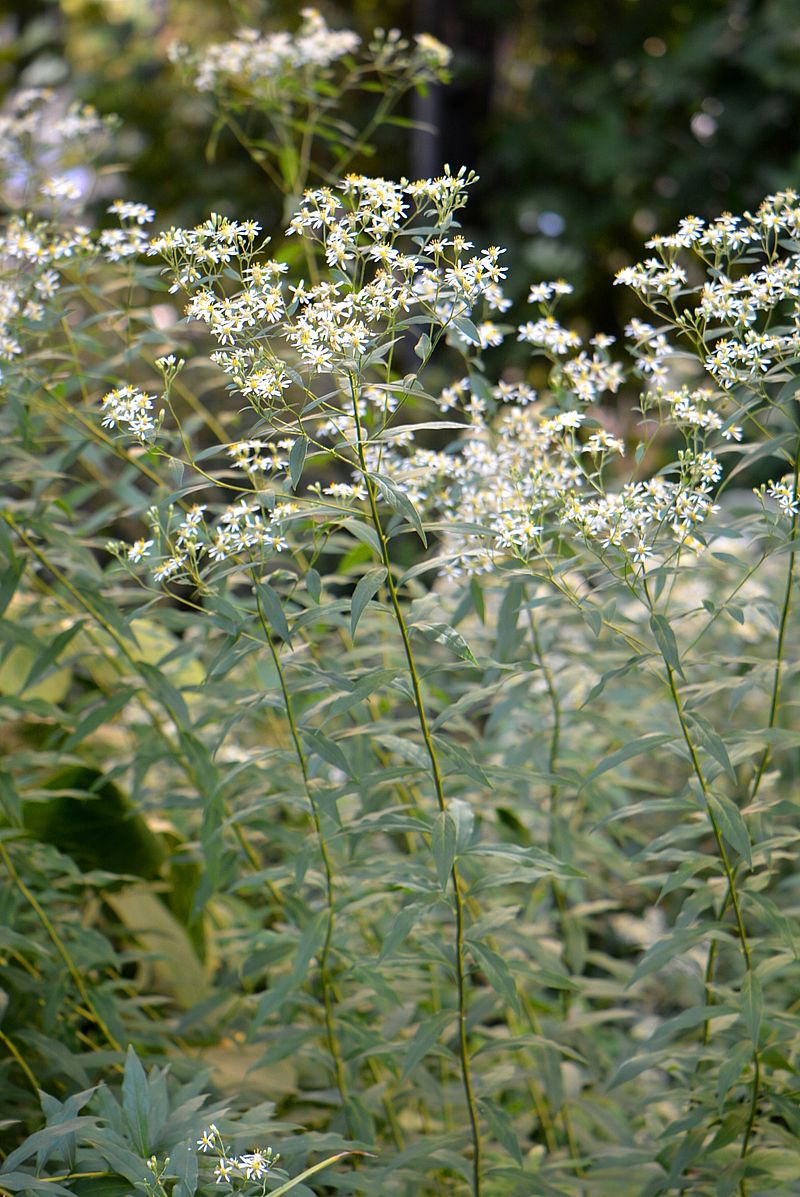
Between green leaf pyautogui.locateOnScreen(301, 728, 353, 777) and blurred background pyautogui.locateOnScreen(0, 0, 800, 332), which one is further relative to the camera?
blurred background pyautogui.locateOnScreen(0, 0, 800, 332)

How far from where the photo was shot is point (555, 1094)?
142 cm

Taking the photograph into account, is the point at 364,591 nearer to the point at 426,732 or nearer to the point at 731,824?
the point at 426,732

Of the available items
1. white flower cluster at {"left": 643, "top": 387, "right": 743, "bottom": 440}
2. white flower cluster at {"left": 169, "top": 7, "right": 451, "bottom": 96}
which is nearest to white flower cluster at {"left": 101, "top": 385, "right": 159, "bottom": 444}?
white flower cluster at {"left": 643, "top": 387, "right": 743, "bottom": 440}

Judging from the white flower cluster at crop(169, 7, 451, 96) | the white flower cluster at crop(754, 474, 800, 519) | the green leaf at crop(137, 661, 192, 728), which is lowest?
the green leaf at crop(137, 661, 192, 728)

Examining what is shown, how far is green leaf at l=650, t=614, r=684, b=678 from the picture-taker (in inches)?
40.8

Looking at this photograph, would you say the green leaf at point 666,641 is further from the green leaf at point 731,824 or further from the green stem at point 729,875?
the green leaf at point 731,824

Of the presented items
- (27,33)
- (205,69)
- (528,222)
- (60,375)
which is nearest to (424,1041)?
(60,375)

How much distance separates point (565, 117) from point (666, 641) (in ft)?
13.5

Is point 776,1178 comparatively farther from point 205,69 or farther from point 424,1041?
point 205,69

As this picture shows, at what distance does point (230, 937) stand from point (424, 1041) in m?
0.35

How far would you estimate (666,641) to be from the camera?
3.43 feet

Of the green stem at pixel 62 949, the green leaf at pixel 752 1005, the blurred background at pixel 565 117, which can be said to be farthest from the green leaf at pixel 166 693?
the blurred background at pixel 565 117

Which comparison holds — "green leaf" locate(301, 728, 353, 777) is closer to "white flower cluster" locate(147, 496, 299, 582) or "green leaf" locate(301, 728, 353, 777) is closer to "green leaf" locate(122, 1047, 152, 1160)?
"white flower cluster" locate(147, 496, 299, 582)

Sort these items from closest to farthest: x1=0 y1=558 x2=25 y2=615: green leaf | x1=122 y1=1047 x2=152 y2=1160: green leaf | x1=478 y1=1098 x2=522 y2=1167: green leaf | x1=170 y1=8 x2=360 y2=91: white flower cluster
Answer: x1=122 y1=1047 x2=152 y2=1160: green leaf, x1=478 y1=1098 x2=522 y2=1167: green leaf, x1=0 y1=558 x2=25 y2=615: green leaf, x1=170 y1=8 x2=360 y2=91: white flower cluster
